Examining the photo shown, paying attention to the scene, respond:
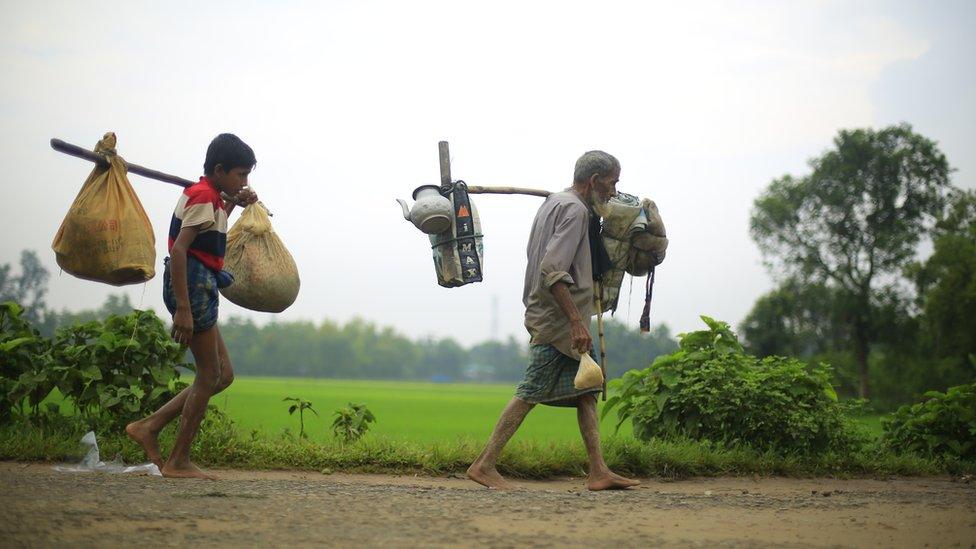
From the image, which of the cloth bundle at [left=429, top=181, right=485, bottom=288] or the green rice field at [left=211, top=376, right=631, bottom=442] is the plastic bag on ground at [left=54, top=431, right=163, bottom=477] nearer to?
the green rice field at [left=211, top=376, right=631, bottom=442]

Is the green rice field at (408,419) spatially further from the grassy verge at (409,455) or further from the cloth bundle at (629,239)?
the cloth bundle at (629,239)

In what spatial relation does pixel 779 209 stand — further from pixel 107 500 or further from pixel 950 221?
pixel 107 500

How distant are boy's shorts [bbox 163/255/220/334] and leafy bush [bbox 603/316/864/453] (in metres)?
3.18

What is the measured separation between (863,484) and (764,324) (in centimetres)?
3118

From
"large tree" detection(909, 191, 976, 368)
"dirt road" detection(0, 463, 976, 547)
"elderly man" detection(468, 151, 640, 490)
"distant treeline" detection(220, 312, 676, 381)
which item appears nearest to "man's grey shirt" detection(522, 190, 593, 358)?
"elderly man" detection(468, 151, 640, 490)

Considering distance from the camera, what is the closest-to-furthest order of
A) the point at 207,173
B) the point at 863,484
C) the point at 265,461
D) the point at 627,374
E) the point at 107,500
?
the point at 107,500, the point at 207,173, the point at 265,461, the point at 863,484, the point at 627,374

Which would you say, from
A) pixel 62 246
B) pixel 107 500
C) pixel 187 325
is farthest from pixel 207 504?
pixel 62 246

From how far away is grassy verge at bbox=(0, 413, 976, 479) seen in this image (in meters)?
5.65

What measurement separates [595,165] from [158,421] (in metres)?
2.95

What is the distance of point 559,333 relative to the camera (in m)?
5.09

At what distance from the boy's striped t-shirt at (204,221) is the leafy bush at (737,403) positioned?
3245 millimetres

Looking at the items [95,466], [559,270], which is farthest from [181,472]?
[559,270]

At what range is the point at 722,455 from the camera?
6188 mm

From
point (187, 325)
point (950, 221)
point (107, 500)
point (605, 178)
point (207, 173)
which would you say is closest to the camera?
point (107, 500)
